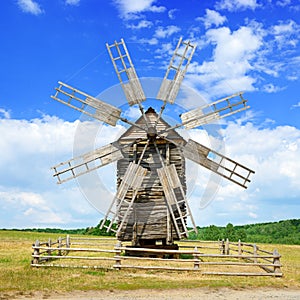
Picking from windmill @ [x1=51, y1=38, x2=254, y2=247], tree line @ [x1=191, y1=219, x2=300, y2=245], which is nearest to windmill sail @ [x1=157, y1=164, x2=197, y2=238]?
windmill @ [x1=51, y1=38, x2=254, y2=247]

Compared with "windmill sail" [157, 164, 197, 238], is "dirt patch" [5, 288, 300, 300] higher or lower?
lower

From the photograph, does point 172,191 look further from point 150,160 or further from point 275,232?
point 275,232

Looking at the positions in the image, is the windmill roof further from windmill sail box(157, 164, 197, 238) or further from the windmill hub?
windmill sail box(157, 164, 197, 238)

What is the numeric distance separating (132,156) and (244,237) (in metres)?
28.8

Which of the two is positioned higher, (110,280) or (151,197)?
(151,197)

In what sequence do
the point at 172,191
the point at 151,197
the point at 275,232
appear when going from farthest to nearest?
the point at 275,232
the point at 151,197
the point at 172,191

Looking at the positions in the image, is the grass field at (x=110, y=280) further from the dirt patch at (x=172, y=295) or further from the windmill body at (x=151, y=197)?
the windmill body at (x=151, y=197)

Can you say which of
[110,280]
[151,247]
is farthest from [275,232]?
[110,280]

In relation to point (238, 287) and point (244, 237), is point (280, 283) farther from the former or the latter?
point (244, 237)

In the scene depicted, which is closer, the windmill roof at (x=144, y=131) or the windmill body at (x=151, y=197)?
the windmill body at (x=151, y=197)

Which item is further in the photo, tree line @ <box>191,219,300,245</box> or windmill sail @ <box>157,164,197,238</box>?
tree line @ <box>191,219,300,245</box>

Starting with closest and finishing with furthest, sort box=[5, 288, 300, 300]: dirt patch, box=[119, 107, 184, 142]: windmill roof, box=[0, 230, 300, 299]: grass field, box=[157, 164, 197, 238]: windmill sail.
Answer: box=[5, 288, 300, 300]: dirt patch, box=[0, 230, 300, 299]: grass field, box=[157, 164, 197, 238]: windmill sail, box=[119, 107, 184, 142]: windmill roof

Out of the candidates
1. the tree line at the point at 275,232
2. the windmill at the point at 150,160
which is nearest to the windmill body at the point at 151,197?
the windmill at the point at 150,160

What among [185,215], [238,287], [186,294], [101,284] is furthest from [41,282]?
[185,215]
